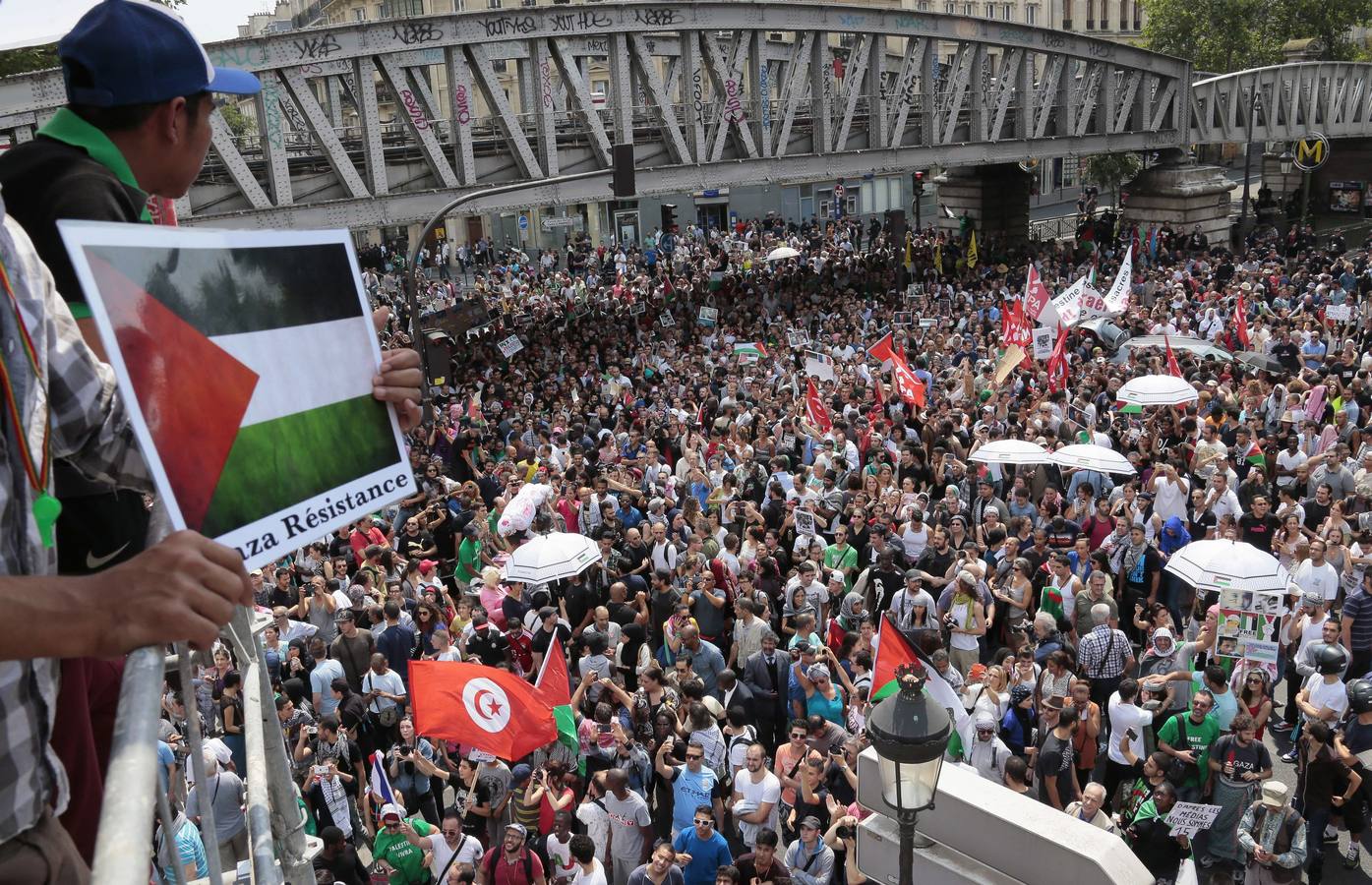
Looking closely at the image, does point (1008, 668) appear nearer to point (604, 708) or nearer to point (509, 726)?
point (604, 708)

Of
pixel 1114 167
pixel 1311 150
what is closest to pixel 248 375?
pixel 1311 150

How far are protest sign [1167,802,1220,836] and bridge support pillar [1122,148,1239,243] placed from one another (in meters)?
37.6

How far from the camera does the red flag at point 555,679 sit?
30.7 ft

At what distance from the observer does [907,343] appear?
2328cm

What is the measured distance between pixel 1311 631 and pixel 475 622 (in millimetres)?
7366

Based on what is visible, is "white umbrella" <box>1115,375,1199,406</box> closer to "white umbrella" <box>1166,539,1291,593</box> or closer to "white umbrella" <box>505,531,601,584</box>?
"white umbrella" <box>1166,539,1291,593</box>

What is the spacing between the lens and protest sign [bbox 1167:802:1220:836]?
859 cm

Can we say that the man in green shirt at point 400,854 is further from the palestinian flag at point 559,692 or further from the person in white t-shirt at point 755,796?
the person in white t-shirt at point 755,796

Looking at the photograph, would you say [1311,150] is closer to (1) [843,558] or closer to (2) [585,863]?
(1) [843,558]

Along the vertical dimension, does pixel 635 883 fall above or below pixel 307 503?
below

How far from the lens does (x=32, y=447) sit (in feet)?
6.05

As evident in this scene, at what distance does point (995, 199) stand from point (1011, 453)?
37604 mm

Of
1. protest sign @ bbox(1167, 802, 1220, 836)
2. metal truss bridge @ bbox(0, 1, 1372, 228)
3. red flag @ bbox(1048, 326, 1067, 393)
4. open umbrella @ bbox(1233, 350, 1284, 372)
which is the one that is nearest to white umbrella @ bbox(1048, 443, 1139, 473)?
red flag @ bbox(1048, 326, 1067, 393)

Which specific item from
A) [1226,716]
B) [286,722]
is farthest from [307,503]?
[1226,716]
